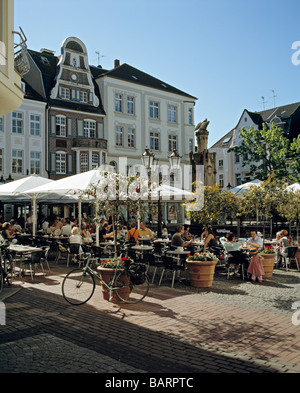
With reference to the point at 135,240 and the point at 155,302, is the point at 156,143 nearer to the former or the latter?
the point at 135,240

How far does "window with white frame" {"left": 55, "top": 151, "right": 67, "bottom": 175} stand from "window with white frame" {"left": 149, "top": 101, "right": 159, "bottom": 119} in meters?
12.2

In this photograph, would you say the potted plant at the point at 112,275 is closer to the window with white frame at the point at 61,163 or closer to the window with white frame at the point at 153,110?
the window with white frame at the point at 61,163

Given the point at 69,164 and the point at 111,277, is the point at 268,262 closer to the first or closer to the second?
the point at 111,277

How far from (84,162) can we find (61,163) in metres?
2.13

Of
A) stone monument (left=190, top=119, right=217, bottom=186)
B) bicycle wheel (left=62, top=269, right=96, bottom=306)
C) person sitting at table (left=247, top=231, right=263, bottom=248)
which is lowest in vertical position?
bicycle wheel (left=62, top=269, right=96, bottom=306)

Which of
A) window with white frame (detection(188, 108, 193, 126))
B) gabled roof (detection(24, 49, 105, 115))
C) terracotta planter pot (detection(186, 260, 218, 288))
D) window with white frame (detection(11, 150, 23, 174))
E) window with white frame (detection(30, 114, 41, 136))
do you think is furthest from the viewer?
window with white frame (detection(188, 108, 193, 126))

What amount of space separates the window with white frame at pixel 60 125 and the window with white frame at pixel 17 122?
11.2ft

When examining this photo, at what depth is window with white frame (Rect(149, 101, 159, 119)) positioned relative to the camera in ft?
144

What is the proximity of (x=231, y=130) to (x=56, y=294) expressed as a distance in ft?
185

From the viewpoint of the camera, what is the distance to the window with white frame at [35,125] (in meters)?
34.5

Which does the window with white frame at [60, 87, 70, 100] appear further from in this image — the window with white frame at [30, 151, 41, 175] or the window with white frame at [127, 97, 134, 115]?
the window with white frame at [127, 97, 134, 115]

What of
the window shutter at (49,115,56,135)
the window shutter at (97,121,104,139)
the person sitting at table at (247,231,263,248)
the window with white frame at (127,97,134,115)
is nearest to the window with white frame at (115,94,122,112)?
the window with white frame at (127,97,134,115)
